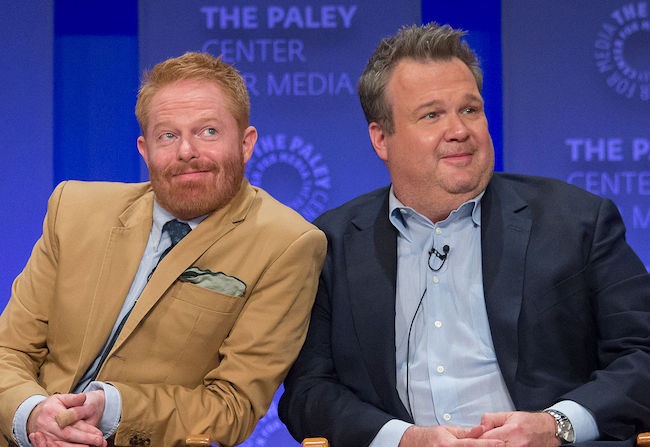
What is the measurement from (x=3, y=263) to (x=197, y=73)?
2.22 meters

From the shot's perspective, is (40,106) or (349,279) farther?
(40,106)

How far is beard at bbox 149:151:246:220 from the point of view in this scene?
2590mm

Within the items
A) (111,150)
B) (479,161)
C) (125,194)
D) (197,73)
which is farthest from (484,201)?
(111,150)

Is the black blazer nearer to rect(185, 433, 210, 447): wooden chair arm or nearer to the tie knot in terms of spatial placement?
rect(185, 433, 210, 447): wooden chair arm

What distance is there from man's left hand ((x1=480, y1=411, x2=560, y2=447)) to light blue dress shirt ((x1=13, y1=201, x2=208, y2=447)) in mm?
1057

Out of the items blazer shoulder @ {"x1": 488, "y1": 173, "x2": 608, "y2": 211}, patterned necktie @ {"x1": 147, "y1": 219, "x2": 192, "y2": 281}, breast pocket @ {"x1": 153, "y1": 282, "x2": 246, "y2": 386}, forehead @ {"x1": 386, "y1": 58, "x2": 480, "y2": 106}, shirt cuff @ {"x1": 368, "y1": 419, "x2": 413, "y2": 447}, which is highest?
forehead @ {"x1": 386, "y1": 58, "x2": 480, "y2": 106}

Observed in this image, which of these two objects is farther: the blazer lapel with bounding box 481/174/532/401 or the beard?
the beard

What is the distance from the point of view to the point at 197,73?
106 inches

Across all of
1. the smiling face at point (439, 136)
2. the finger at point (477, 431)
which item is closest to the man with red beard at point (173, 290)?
the smiling face at point (439, 136)

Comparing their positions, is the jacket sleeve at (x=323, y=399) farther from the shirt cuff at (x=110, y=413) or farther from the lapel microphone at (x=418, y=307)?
the shirt cuff at (x=110, y=413)

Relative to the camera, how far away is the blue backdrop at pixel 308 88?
4336 millimetres

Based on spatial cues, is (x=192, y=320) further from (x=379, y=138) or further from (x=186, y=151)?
(x=379, y=138)

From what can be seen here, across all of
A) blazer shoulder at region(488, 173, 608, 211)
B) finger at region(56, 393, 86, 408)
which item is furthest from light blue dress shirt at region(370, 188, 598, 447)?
finger at region(56, 393, 86, 408)

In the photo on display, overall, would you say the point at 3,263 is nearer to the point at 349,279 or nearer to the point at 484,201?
the point at 349,279
